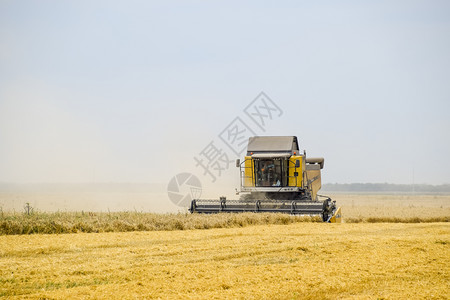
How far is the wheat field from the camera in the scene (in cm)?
679

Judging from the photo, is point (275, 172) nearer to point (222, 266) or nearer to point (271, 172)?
point (271, 172)

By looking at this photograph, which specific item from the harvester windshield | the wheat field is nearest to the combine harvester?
the harvester windshield

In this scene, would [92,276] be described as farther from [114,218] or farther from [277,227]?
[277,227]

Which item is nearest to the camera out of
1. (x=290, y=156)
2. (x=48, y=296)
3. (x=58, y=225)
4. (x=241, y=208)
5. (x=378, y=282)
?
(x=48, y=296)

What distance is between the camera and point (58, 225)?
11.8m

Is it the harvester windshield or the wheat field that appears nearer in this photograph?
the wheat field

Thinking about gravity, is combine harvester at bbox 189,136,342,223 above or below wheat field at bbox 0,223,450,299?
above

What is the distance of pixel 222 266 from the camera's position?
813cm

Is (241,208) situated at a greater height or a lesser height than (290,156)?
lesser

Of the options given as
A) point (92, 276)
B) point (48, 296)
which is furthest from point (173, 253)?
point (48, 296)

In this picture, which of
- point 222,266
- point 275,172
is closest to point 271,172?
point 275,172

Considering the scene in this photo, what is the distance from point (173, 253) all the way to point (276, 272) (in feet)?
7.69

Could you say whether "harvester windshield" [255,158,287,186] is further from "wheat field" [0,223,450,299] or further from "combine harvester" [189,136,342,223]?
"wheat field" [0,223,450,299]

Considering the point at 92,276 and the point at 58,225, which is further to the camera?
the point at 58,225
